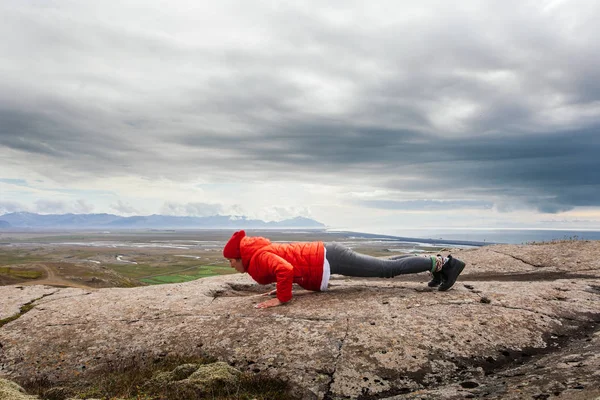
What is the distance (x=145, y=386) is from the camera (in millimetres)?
6102

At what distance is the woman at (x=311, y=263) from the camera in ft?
27.5

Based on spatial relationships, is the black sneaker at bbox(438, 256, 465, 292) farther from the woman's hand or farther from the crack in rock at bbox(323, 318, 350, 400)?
the woman's hand

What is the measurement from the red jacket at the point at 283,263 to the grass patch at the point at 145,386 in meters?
2.15

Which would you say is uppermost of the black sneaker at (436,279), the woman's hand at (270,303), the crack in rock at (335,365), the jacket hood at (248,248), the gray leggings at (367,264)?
Result: the jacket hood at (248,248)

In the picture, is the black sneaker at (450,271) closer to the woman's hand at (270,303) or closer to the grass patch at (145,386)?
the woman's hand at (270,303)

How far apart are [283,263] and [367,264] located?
7.04 ft

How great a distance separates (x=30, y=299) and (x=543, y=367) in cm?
1272

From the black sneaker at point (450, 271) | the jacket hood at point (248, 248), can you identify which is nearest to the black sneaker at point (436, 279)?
the black sneaker at point (450, 271)

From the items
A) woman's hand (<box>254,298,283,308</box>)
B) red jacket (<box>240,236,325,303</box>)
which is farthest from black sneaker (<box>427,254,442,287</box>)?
woman's hand (<box>254,298,283,308</box>)

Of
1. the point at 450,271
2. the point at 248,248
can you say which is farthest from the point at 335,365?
the point at 450,271

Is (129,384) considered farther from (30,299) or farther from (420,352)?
(30,299)

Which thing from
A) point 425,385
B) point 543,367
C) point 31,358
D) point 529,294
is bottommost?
point 31,358

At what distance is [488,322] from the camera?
23.8ft

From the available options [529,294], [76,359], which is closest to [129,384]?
[76,359]
